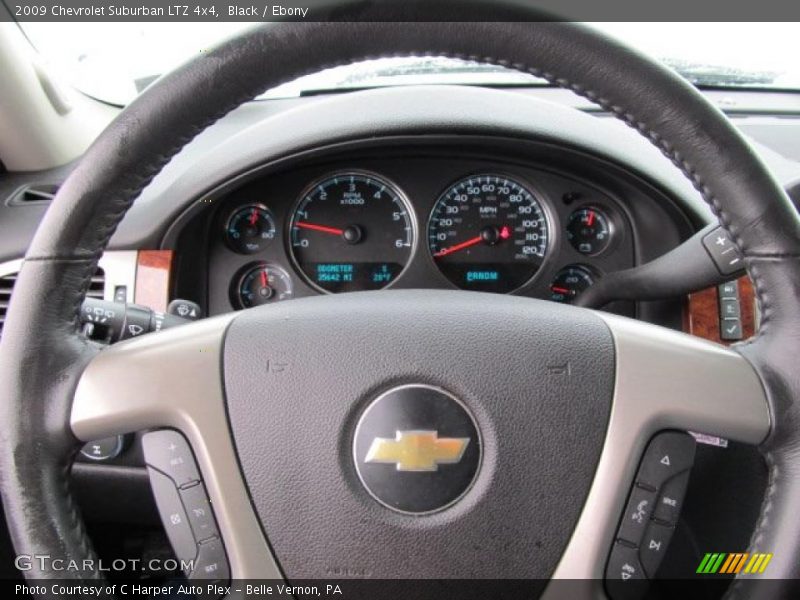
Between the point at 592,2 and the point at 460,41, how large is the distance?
27.0 inches

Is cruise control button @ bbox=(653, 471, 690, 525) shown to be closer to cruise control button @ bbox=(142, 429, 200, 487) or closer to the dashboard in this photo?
cruise control button @ bbox=(142, 429, 200, 487)

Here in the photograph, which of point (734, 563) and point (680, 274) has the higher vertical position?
point (680, 274)

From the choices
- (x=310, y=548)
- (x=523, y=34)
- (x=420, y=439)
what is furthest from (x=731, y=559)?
(x=523, y=34)

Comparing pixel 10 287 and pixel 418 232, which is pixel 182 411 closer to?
pixel 10 287

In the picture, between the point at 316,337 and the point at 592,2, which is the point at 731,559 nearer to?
the point at 316,337

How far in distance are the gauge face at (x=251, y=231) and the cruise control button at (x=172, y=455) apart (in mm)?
1229

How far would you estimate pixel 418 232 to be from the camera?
89.2 inches

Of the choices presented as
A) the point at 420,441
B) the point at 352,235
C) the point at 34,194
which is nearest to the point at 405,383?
the point at 420,441

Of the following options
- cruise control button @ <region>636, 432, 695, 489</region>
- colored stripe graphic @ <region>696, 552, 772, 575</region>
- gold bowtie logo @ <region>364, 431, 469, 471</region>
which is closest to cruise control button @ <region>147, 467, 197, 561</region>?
gold bowtie logo @ <region>364, 431, 469, 471</region>

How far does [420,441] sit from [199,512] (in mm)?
302

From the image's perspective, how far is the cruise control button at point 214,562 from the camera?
1.03m

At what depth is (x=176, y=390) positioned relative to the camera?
1056 mm

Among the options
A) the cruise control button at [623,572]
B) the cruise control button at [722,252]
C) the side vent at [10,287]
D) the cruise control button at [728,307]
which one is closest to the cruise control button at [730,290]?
the cruise control button at [728,307]

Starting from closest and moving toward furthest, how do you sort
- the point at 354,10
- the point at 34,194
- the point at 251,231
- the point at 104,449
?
1. the point at 354,10
2. the point at 104,449
3. the point at 34,194
4. the point at 251,231
